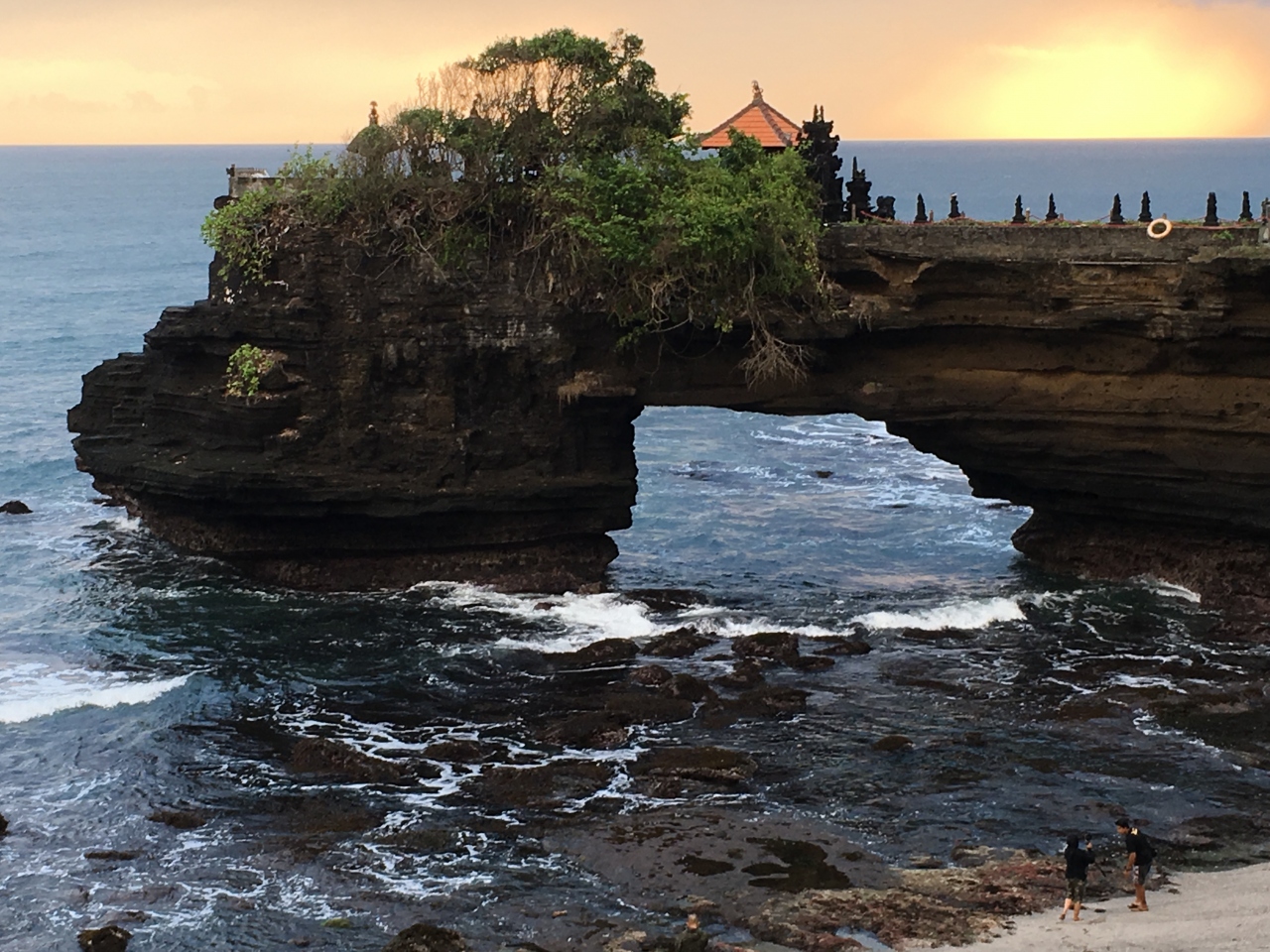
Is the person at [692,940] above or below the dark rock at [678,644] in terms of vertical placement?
below

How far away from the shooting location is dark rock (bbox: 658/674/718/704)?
1125 inches

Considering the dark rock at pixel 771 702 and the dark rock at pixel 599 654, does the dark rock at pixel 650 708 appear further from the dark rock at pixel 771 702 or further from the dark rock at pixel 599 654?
the dark rock at pixel 599 654

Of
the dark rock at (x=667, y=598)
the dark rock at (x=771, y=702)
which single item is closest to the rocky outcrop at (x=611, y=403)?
the dark rock at (x=667, y=598)

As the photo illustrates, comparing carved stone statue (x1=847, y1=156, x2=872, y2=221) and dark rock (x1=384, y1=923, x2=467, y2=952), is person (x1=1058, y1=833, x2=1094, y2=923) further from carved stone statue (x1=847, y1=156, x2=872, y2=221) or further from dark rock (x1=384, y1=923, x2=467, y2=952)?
carved stone statue (x1=847, y1=156, x2=872, y2=221)

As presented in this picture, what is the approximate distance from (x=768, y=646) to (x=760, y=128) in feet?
38.3

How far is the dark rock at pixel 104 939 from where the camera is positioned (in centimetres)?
2064

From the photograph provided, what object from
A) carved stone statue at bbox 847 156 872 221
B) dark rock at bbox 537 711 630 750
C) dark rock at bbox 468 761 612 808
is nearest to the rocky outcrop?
carved stone statue at bbox 847 156 872 221

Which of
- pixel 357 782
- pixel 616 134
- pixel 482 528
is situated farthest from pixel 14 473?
pixel 357 782

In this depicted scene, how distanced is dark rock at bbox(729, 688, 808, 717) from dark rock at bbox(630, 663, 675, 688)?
154cm

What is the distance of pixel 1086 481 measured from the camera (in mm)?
33500

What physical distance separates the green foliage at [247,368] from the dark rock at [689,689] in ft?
34.9

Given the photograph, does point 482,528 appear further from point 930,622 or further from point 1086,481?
point 1086,481

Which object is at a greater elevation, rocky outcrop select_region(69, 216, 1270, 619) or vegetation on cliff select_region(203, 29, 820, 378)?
vegetation on cliff select_region(203, 29, 820, 378)

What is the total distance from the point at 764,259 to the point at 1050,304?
545 centimetres
